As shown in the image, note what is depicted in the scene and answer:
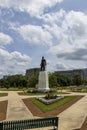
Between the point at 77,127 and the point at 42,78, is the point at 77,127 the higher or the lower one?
the lower one

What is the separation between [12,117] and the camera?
21469 mm

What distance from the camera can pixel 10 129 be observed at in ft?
47.0

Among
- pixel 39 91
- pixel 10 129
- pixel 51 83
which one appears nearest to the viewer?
pixel 10 129

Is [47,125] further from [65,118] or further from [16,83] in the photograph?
[16,83]

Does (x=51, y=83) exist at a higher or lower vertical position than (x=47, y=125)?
higher

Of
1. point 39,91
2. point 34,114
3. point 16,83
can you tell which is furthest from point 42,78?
point 16,83

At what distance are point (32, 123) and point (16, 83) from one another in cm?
10930

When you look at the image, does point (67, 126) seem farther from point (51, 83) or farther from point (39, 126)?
point (51, 83)

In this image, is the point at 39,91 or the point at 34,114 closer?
the point at 34,114

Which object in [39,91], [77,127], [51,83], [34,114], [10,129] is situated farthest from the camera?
[51,83]

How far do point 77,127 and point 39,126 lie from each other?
296 centimetres

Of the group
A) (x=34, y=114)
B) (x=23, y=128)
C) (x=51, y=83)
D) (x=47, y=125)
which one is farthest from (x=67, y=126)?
(x=51, y=83)

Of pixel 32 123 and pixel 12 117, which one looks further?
pixel 12 117

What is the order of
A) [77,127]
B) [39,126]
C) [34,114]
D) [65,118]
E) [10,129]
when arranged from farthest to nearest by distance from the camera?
[34,114] → [65,118] → [77,127] → [39,126] → [10,129]
